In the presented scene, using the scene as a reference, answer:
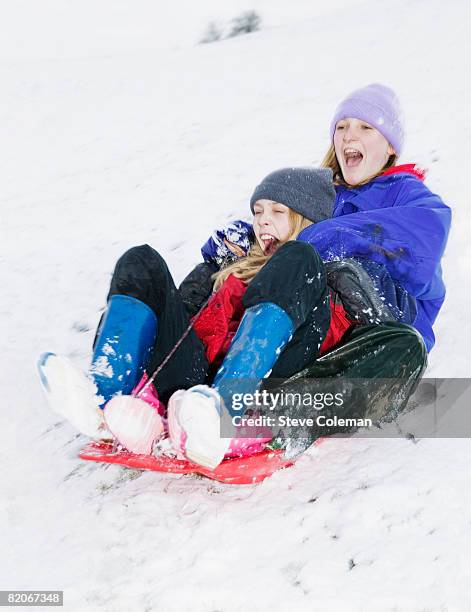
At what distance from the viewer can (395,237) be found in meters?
2.46

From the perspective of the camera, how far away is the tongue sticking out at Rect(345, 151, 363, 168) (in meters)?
2.99

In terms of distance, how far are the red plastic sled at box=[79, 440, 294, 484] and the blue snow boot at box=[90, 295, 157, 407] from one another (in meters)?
0.17

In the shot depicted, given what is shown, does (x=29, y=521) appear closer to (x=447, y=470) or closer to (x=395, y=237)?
(x=447, y=470)

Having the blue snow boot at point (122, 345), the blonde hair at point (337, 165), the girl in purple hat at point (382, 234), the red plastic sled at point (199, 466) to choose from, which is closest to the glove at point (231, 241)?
the girl in purple hat at point (382, 234)

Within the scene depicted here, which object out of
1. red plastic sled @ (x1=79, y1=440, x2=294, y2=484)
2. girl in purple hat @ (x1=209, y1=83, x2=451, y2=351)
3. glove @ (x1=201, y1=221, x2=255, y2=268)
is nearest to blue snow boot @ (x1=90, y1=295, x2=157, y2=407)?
red plastic sled @ (x1=79, y1=440, x2=294, y2=484)

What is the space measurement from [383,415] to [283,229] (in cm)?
90

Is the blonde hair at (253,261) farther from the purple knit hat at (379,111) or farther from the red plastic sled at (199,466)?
the red plastic sled at (199,466)

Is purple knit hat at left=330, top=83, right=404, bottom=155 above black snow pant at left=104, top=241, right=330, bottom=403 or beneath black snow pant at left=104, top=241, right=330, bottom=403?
above

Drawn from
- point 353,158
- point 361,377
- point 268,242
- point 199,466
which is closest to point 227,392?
point 199,466

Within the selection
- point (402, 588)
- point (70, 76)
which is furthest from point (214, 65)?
point (402, 588)

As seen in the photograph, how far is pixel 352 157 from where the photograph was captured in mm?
3021

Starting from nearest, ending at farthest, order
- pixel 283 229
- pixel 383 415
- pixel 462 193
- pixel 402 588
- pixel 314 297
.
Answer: pixel 402 588 < pixel 314 297 < pixel 383 415 < pixel 283 229 < pixel 462 193

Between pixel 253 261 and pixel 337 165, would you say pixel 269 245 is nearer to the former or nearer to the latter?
pixel 253 261

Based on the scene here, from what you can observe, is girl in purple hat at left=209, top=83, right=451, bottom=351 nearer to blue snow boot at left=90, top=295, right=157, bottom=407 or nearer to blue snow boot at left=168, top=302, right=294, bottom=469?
blue snow boot at left=168, top=302, right=294, bottom=469
